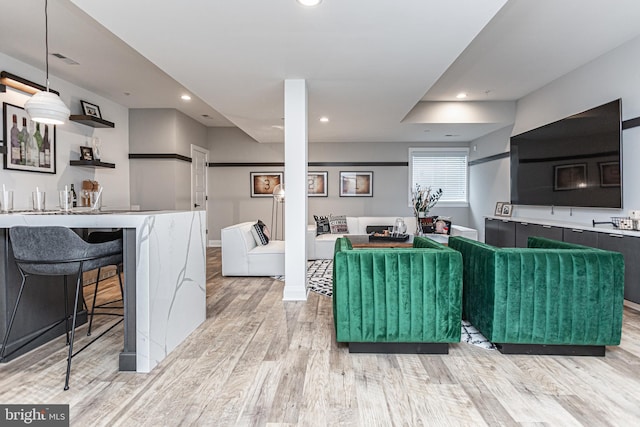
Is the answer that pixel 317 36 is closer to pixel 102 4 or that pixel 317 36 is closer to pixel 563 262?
pixel 102 4

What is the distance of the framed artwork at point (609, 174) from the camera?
3688 mm

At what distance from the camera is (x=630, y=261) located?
3193mm

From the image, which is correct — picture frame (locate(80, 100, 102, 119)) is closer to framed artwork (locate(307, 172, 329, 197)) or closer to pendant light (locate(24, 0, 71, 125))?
pendant light (locate(24, 0, 71, 125))

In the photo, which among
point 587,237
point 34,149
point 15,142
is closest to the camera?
point 587,237

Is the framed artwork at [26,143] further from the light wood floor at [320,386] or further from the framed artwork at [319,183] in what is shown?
the framed artwork at [319,183]

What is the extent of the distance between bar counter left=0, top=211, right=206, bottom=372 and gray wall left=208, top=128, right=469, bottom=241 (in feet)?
17.2

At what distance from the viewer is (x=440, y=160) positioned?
7.88m

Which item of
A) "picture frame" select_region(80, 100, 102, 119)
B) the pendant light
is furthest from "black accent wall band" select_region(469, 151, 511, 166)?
"picture frame" select_region(80, 100, 102, 119)

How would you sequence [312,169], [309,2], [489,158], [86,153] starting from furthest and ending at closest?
1. [312,169]
2. [489,158]
3. [86,153]
4. [309,2]

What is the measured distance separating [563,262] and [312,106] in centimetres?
356

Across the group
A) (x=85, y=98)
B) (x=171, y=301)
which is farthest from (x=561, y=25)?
(x=85, y=98)

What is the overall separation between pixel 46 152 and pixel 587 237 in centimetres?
671

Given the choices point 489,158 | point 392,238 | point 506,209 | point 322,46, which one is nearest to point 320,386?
point 322,46

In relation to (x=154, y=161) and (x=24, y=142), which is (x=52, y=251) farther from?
(x=154, y=161)
